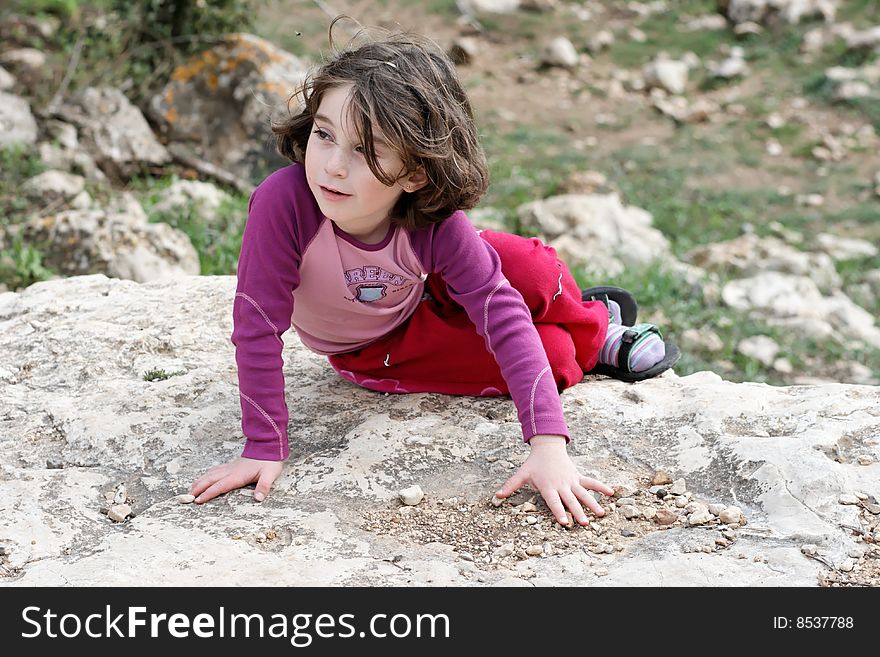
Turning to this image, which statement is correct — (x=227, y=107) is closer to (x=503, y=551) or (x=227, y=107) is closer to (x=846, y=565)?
(x=503, y=551)

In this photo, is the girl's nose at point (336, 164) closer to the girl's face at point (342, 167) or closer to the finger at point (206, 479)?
the girl's face at point (342, 167)

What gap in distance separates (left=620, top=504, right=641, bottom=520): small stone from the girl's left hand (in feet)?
0.16

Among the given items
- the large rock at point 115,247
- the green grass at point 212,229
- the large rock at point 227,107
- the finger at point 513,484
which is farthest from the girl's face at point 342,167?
the large rock at point 227,107

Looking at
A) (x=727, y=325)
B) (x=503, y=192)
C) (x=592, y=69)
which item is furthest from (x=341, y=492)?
(x=592, y=69)

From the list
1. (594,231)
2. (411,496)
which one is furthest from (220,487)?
(594,231)

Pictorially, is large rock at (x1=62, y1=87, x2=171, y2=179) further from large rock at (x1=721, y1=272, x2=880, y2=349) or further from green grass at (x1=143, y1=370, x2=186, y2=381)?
large rock at (x1=721, y1=272, x2=880, y2=349)

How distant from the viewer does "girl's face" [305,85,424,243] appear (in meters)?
2.21

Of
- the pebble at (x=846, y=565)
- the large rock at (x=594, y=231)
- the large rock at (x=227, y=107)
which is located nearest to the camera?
the pebble at (x=846, y=565)

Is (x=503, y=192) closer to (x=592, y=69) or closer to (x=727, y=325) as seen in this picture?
(x=727, y=325)

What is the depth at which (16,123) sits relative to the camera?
5.36 meters

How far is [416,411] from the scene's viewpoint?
259 cm

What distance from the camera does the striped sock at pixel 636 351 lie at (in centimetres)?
285

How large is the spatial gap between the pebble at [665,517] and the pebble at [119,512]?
1.18m
